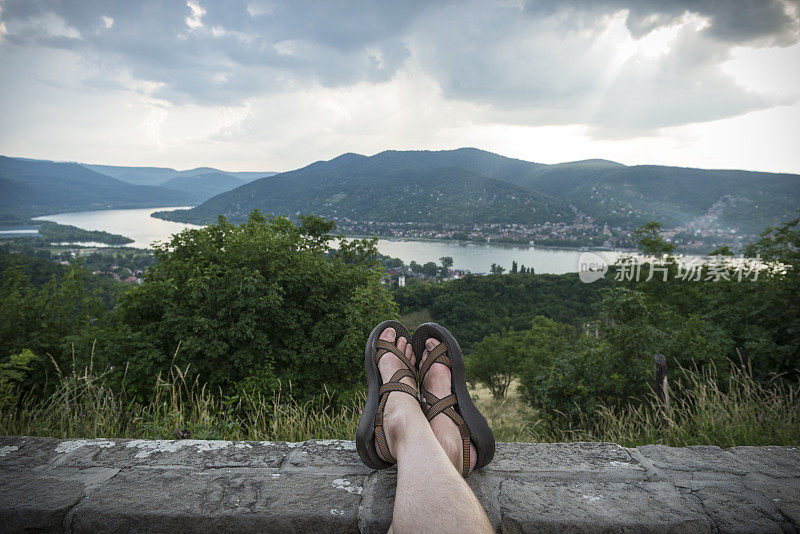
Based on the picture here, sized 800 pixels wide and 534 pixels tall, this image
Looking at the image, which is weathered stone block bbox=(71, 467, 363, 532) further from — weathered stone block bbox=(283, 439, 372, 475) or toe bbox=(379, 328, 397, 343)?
toe bbox=(379, 328, 397, 343)

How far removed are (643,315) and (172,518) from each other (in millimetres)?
6555

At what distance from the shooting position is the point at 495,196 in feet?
277

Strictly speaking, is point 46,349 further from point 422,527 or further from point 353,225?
point 353,225

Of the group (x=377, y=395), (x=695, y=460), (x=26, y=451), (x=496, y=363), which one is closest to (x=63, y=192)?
(x=496, y=363)

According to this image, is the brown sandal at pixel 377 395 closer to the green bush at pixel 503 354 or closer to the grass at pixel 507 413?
the grass at pixel 507 413

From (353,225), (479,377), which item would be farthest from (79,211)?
(479,377)

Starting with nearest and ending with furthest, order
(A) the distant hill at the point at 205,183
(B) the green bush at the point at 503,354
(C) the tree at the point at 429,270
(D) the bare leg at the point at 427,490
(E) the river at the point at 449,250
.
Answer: (D) the bare leg at the point at 427,490 → (B) the green bush at the point at 503,354 → (C) the tree at the point at 429,270 → (E) the river at the point at 449,250 → (A) the distant hill at the point at 205,183

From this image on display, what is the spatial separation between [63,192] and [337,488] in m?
103

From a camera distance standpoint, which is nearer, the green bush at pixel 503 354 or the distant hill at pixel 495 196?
the green bush at pixel 503 354

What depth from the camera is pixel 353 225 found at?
206 feet

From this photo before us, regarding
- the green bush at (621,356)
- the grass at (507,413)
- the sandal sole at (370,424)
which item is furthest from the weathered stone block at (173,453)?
the green bush at (621,356)

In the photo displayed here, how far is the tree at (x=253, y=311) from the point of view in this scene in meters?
6.08

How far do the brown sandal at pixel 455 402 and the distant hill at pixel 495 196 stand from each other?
182 ft

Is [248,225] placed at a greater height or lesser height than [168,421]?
greater
